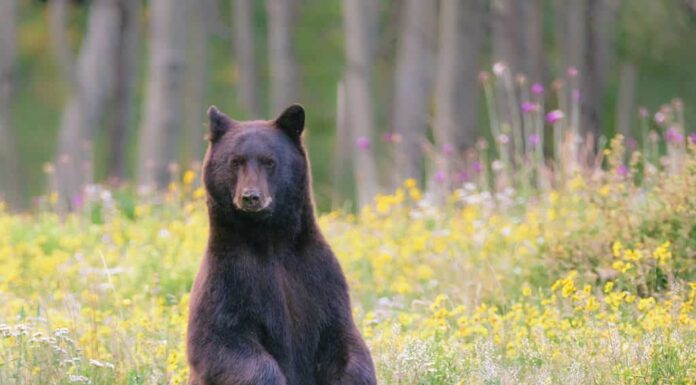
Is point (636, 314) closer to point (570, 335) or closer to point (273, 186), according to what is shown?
point (570, 335)

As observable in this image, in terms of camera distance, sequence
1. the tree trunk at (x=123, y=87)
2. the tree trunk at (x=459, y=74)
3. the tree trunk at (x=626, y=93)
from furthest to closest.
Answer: the tree trunk at (x=626, y=93)
the tree trunk at (x=123, y=87)
the tree trunk at (x=459, y=74)

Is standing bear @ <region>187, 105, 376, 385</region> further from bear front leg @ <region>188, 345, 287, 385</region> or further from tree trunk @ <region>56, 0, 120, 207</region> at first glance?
tree trunk @ <region>56, 0, 120, 207</region>

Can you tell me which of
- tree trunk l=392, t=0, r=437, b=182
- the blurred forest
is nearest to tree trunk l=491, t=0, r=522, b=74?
the blurred forest

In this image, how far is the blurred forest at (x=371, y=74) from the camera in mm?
17672

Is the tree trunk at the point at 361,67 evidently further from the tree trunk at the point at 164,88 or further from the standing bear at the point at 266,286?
the standing bear at the point at 266,286

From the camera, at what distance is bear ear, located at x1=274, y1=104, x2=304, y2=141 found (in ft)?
20.2

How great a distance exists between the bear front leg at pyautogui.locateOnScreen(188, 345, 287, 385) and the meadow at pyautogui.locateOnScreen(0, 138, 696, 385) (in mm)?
1280

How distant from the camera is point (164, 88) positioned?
17859 millimetres

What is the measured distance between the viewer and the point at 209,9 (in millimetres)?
29672

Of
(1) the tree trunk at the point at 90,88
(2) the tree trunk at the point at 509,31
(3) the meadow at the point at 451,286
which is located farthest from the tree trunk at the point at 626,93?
(3) the meadow at the point at 451,286

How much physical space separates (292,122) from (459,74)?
36.1 ft

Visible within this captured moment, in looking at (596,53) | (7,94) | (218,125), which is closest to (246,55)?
(7,94)

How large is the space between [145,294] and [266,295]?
3948 mm

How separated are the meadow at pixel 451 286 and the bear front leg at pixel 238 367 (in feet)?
4.20
